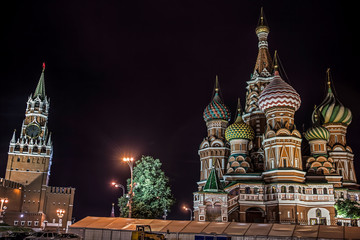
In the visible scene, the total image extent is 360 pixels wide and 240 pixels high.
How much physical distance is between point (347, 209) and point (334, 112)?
1401cm

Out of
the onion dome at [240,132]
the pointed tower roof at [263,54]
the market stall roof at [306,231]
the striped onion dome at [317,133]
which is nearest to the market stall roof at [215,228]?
the market stall roof at [306,231]

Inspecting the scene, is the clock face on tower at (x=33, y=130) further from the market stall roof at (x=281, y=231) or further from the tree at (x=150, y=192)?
the market stall roof at (x=281, y=231)

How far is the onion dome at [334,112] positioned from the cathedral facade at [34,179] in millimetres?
43163

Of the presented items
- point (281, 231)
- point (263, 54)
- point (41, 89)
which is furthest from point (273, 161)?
point (41, 89)

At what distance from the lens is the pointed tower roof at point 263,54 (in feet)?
160

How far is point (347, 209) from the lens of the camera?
121 ft

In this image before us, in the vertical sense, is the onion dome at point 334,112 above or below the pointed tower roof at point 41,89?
below

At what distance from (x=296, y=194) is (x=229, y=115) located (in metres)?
16.1

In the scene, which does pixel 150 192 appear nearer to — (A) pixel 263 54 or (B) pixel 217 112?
(B) pixel 217 112

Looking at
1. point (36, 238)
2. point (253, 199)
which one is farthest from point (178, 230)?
point (253, 199)

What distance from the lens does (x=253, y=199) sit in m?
37.5

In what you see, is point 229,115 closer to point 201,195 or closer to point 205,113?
point 205,113

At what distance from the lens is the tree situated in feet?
108

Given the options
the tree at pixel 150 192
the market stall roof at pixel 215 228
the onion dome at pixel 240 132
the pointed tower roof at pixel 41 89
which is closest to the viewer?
the market stall roof at pixel 215 228
